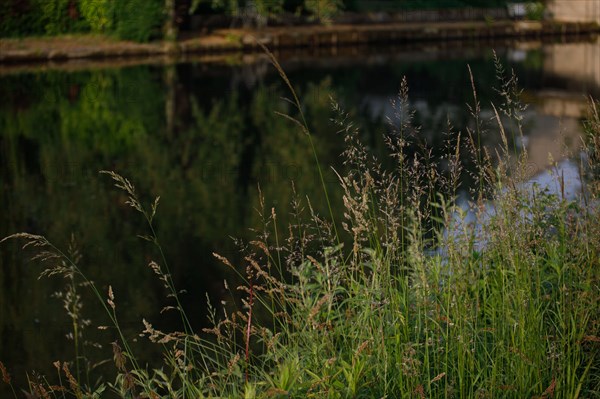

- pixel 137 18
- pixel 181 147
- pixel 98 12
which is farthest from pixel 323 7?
pixel 181 147

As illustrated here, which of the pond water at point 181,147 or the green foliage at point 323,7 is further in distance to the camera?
the green foliage at point 323,7

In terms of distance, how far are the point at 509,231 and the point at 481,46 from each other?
22.0 m

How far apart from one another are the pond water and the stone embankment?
1423 millimetres

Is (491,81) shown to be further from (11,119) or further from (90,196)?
(90,196)

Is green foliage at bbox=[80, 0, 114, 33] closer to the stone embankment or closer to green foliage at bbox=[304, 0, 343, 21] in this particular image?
the stone embankment

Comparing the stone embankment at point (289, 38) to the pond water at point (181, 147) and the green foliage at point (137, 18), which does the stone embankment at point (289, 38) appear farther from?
the pond water at point (181, 147)

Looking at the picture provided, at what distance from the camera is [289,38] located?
24.6m

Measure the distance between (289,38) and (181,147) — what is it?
12116 mm

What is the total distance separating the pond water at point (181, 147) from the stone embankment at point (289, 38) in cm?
142

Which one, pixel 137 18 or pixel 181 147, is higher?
pixel 137 18

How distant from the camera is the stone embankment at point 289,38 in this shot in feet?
72.4

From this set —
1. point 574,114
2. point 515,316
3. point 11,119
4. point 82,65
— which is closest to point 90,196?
point 11,119

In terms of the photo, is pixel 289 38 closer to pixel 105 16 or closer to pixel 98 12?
pixel 105 16

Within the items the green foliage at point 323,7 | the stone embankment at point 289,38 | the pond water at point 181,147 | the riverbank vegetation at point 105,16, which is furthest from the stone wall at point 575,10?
the riverbank vegetation at point 105,16
